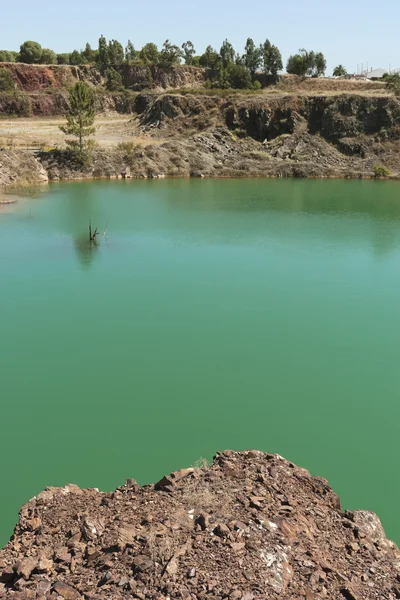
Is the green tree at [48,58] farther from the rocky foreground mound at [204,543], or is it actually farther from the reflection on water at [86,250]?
the rocky foreground mound at [204,543]

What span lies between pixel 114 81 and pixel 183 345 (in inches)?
2468

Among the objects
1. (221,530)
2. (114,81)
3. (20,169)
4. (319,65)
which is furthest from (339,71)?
(221,530)

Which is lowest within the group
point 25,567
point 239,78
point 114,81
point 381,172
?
point 25,567

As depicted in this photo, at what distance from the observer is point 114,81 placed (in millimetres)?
69125

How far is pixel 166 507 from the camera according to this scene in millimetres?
7496

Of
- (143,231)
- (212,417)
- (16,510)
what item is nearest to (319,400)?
(212,417)

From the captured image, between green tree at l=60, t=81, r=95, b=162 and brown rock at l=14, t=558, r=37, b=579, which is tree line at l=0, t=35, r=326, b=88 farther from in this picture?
brown rock at l=14, t=558, r=37, b=579

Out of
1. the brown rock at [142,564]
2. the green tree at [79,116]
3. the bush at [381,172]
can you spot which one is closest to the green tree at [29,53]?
the green tree at [79,116]

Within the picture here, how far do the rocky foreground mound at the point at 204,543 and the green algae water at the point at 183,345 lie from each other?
1.36m

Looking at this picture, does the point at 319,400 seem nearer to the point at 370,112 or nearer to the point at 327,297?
the point at 327,297

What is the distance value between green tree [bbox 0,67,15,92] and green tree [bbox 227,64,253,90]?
26.1 metres

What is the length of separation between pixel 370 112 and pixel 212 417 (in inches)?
1791

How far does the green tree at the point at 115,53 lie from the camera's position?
2997 inches

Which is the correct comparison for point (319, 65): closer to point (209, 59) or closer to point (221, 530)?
point (209, 59)
